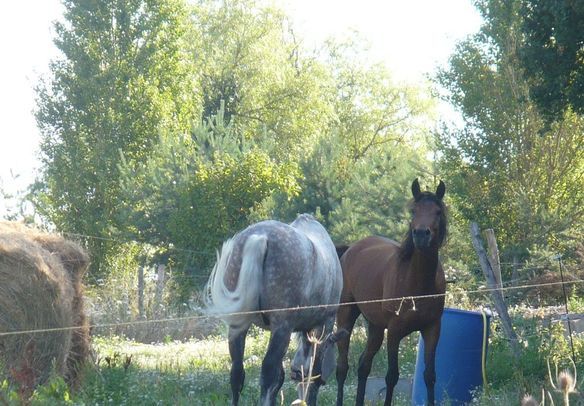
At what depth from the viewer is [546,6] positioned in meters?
12.4

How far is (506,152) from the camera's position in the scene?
27.6m

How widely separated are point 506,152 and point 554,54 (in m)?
15.0

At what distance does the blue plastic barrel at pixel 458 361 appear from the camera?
10.0 metres

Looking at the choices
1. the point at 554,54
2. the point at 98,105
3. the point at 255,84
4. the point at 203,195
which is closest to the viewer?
the point at 554,54

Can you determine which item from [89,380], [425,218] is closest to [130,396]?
[89,380]

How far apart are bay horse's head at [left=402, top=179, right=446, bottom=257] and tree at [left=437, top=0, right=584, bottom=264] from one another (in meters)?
17.0

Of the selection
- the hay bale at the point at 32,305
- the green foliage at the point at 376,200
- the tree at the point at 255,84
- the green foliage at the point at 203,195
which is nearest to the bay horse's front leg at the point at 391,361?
the hay bale at the point at 32,305

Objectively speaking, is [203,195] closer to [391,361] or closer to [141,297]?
[141,297]

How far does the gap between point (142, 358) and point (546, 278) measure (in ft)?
30.7

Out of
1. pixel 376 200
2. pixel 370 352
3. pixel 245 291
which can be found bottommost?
pixel 370 352

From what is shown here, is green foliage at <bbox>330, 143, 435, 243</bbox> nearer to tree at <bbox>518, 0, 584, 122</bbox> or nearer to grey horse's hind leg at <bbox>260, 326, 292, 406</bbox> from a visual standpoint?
tree at <bbox>518, 0, 584, 122</bbox>

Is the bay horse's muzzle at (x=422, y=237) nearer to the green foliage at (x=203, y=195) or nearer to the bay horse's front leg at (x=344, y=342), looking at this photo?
the bay horse's front leg at (x=344, y=342)

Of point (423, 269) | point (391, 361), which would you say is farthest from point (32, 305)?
point (423, 269)

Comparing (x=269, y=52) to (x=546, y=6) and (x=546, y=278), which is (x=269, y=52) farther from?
(x=546, y=6)
